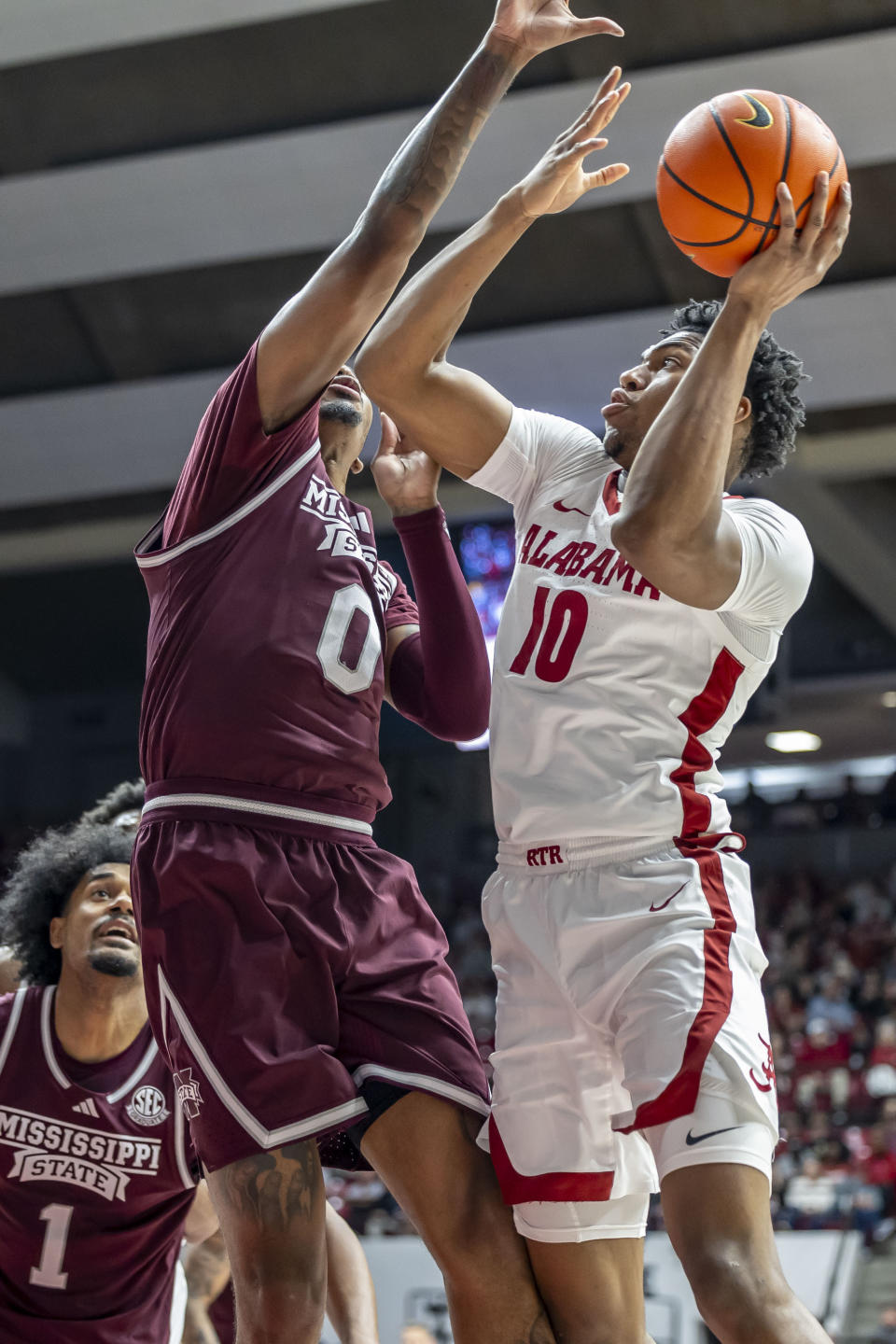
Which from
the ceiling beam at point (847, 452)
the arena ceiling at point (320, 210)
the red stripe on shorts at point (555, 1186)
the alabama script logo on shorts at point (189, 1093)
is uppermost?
the arena ceiling at point (320, 210)

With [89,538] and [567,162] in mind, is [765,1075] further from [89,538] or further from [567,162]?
[89,538]

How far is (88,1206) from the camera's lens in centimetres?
411

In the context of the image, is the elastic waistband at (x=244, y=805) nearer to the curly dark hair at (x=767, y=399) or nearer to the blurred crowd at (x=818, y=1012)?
the curly dark hair at (x=767, y=399)

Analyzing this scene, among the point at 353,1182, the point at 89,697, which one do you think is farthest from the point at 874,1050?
the point at 89,697

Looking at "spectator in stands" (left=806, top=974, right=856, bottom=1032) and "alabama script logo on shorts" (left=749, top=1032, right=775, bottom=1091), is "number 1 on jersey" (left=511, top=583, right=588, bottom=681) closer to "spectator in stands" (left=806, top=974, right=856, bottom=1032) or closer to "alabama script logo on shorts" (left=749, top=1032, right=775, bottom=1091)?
"alabama script logo on shorts" (left=749, top=1032, right=775, bottom=1091)

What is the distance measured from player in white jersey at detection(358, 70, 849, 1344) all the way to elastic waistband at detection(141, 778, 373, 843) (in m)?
0.35

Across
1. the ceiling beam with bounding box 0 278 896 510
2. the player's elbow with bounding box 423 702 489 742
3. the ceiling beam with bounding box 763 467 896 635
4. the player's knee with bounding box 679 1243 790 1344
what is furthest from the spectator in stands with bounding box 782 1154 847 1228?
the player's knee with bounding box 679 1243 790 1344

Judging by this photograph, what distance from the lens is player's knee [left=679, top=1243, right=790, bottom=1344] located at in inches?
96.4

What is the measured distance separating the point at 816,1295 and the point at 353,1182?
510cm

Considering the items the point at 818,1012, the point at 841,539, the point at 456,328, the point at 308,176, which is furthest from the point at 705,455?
the point at 841,539

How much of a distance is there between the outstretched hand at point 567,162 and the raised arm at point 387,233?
16 cm

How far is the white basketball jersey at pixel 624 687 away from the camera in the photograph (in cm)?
293

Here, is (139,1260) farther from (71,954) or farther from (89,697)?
(89,697)

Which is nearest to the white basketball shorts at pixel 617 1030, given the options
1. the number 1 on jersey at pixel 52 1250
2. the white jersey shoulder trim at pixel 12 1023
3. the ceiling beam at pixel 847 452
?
the number 1 on jersey at pixel 52 1250
